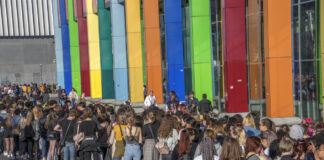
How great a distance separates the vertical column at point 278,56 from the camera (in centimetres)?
1700

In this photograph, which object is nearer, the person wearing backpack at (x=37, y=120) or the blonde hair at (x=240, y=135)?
the blonde hair at (x=240, y=135)

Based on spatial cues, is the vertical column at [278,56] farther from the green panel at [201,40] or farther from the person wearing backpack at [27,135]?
the green panel at [201,40]

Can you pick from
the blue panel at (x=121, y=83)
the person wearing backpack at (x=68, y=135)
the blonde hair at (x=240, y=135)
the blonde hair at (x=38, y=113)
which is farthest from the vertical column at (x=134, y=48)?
the blonde hair at (x=240, y=135)

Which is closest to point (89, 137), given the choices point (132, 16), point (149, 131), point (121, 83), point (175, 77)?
point (149, 131)

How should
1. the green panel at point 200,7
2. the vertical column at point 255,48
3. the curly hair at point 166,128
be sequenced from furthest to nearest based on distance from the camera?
the green panel at point 200,7 < the vertical column at point 255,48 < the curly hair at point 166,128

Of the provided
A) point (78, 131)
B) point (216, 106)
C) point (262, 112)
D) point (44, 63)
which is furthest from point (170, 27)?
point (44, 63)

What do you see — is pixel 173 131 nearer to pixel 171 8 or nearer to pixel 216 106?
pixel 216 106

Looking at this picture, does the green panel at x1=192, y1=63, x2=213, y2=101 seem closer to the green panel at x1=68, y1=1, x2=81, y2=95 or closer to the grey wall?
the green panel at x1=68, y1=1, x2=81, y2=95

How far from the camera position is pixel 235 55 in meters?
19.6

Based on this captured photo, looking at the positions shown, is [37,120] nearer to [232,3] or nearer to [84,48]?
[232,3]

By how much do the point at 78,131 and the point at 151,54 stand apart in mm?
16091

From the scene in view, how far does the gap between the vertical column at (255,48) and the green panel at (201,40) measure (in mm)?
4838

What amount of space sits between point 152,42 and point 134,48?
6.59ft

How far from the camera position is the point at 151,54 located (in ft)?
92.9
